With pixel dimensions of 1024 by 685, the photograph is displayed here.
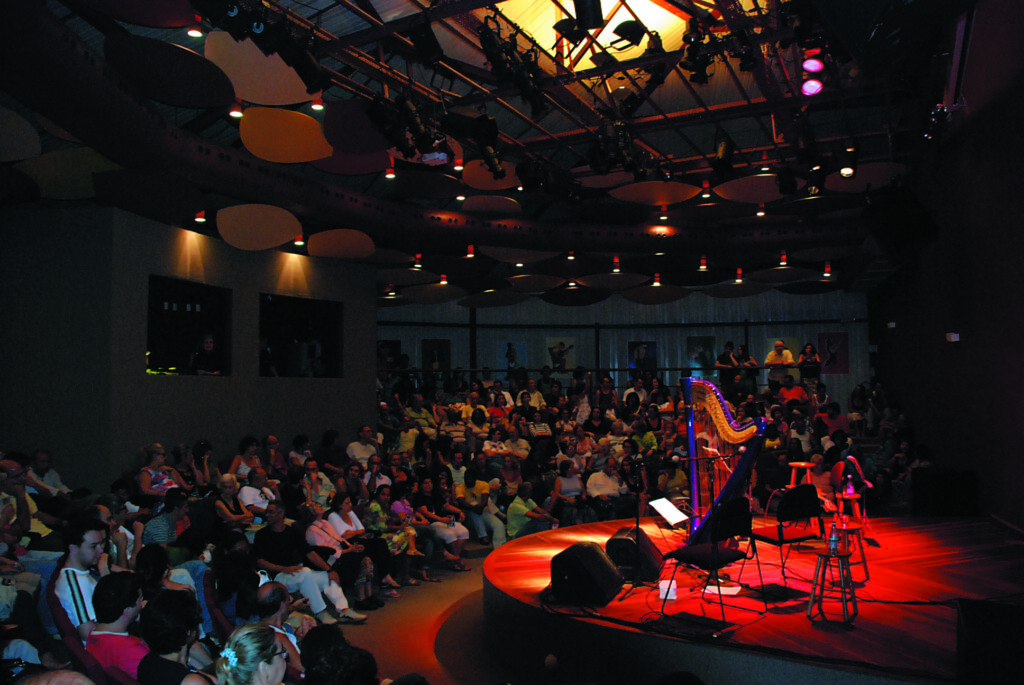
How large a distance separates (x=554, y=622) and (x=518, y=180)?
596cm

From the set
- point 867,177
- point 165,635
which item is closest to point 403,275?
point 867,177

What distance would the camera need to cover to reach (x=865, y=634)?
4.76 metres

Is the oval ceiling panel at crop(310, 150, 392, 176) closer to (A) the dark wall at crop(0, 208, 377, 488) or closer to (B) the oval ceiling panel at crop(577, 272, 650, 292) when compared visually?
(A) the dark wall at crop(0, 208, 377, 488)

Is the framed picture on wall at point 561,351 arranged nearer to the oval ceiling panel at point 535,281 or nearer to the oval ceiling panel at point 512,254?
the oval ceiling panel at point 535,281

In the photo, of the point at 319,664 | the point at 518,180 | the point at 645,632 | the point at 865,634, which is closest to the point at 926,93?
the point at 518,180

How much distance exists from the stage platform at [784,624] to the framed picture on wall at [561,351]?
11579 mm

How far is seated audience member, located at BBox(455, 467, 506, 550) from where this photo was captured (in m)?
9.65

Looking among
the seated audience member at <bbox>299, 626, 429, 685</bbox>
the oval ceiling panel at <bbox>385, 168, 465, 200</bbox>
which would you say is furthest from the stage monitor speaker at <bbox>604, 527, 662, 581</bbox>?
the oval ceiling panel at <bbox>385, 168, 465, 200</bbox>

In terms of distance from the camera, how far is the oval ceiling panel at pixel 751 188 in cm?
934

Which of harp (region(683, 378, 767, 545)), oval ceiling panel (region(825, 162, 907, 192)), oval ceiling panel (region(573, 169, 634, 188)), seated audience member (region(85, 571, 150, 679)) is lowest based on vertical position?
seated audience member (region(85, 571, 150, 679))

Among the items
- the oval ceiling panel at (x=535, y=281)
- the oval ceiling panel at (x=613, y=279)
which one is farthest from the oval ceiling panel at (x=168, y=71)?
the oval ceiling panel at (x=613, y=279)

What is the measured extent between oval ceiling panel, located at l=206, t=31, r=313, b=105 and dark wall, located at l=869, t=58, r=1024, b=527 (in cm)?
631

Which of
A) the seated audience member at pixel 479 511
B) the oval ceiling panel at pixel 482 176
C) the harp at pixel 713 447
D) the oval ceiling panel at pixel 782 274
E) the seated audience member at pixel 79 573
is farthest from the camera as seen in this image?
the oval ceiling panel at pixel 782 274

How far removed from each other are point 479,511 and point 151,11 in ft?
21.6
